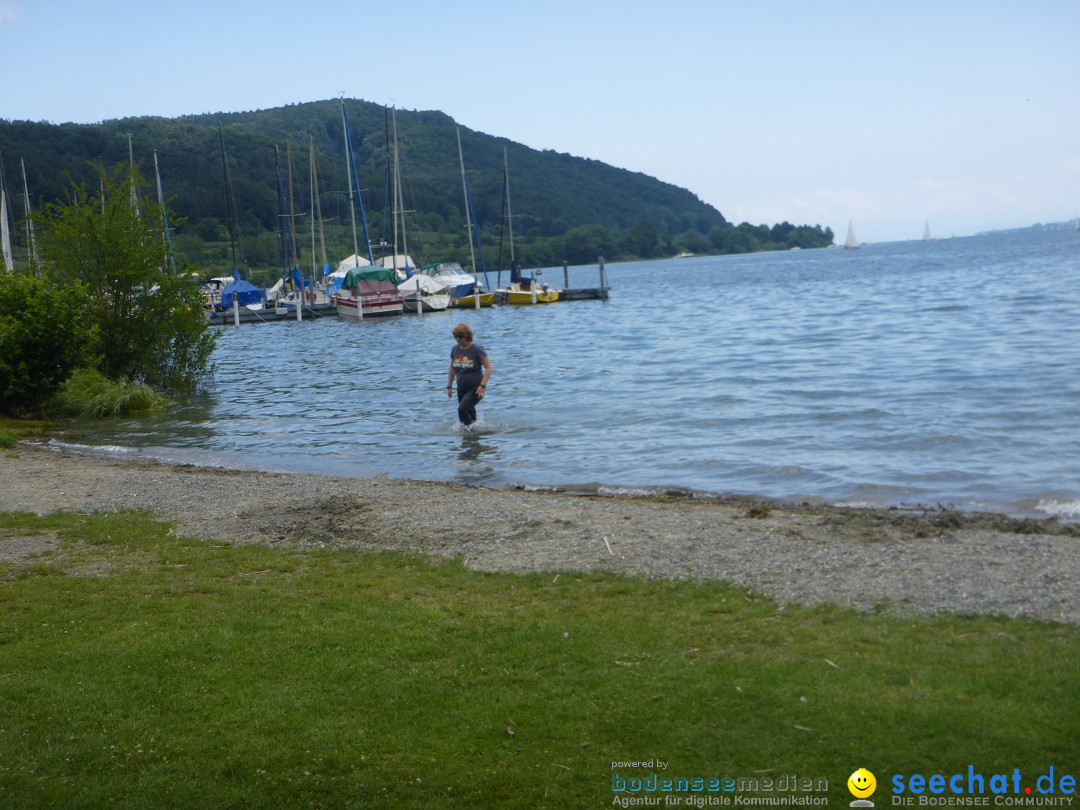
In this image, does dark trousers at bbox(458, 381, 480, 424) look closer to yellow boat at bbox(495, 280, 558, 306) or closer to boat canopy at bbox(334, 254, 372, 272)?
yellow boat at bbox(495, 280, 558, 306)

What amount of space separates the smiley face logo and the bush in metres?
18.6

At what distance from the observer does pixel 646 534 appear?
9289 millimetres

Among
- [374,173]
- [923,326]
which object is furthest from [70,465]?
[374,173]

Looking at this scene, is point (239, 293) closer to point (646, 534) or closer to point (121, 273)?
point (121, 273)

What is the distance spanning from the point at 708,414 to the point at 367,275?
152 feet

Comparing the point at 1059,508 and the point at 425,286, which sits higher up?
the point at 425,286

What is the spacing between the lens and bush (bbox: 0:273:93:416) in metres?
19.6

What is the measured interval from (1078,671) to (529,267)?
5780 inches

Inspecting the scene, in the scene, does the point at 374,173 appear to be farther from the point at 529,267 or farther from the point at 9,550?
the point at 9,550

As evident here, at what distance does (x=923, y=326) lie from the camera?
38.2 metres

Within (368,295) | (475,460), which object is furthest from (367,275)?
(475,460)

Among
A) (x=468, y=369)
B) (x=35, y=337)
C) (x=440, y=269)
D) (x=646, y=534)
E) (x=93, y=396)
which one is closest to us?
(x=646, y=534)

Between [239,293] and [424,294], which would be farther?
[239,293]

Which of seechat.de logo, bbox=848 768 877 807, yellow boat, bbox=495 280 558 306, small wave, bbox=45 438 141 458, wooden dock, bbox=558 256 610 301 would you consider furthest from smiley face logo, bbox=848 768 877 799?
→ wooden dock, bbox=558 256 610 301
